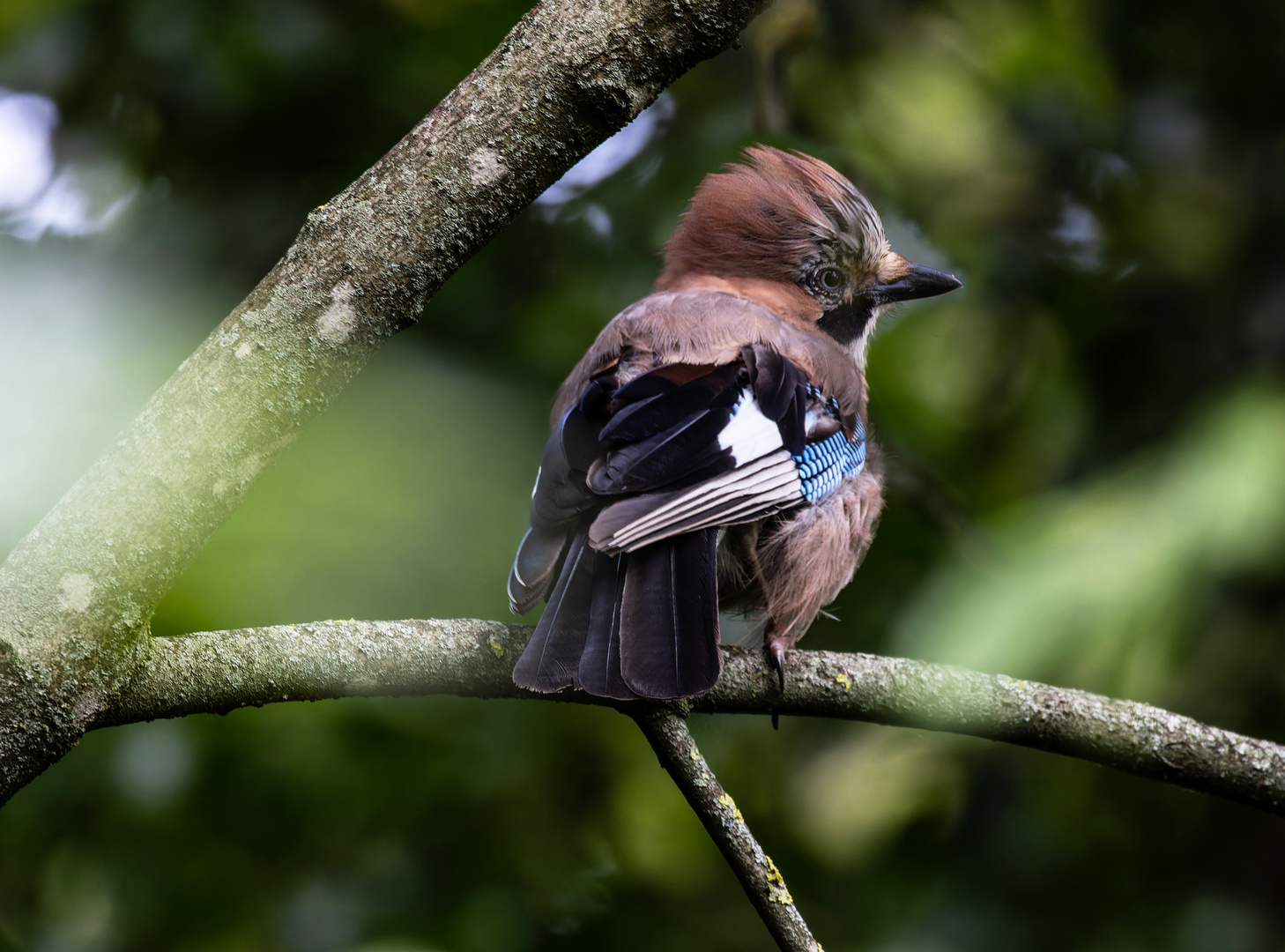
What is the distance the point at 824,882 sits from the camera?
10.9 feet

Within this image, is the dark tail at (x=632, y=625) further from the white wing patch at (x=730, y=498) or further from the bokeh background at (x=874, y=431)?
the bokeh background at (x=874, y=431)

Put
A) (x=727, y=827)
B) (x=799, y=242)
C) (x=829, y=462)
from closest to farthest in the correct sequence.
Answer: (x=727, y=827), (x=829, y=462), (x=799, y=242)

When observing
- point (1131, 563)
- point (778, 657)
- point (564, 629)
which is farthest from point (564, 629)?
point (1131, 563)

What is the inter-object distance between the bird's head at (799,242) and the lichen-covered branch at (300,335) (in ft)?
6.07

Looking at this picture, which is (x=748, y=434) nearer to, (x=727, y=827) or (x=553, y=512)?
(x=553, y=512)

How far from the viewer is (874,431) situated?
3420mm

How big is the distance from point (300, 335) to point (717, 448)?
1.10 meters

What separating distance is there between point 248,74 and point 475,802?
2.17 m

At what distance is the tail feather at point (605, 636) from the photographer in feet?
6.84

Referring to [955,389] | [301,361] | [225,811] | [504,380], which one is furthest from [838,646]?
[301,361]

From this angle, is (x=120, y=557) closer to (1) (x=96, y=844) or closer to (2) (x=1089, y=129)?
(1) (x=96, y=844)

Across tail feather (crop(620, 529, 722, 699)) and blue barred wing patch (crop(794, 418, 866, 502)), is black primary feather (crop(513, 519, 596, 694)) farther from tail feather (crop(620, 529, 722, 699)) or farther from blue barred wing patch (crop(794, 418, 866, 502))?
blue barred wing patch (crop(794, 418, 866, 502))

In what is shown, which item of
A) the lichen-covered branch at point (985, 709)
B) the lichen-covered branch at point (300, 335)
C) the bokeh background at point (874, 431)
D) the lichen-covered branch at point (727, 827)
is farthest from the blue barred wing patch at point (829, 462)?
the lichen-covered branch at point (300, 335)

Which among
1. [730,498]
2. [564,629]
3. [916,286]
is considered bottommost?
[916,286]
